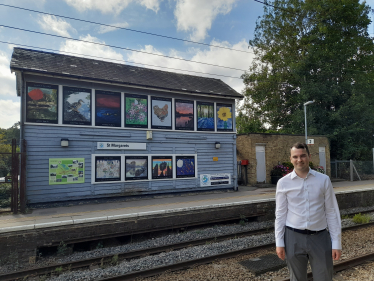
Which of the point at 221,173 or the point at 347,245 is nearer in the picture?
the point at 347,245

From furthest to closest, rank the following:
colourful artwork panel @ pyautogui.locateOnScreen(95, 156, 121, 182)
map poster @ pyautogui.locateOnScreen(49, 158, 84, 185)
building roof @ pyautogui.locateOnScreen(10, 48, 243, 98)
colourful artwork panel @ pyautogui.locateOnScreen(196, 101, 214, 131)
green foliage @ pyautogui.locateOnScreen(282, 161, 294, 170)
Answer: green foliage @ pyautogui.locateOnScreen(282, 161, 294, 170) < colourful artwork panel @ pyautogui.locateOnScreen(196, 101, 214, 131) < colourful artwork panel @ pyautogui.locateOnScreen(95, 156, 121, 182) < building roof @ pyautogui.locateOnScreen(10, 48, 243, 98) < map poster @ pyautogui.locateOnScreen(49, 158, 84, 185)

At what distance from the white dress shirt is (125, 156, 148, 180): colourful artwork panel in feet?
32.4

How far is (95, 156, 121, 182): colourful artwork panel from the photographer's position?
11.7 metres

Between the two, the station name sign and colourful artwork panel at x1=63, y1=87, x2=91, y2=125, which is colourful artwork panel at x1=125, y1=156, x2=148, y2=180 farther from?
colourful artwork panel at x1=63, y1=87, x2=91, y2=125

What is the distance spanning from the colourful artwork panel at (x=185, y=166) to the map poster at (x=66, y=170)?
4.52 metres

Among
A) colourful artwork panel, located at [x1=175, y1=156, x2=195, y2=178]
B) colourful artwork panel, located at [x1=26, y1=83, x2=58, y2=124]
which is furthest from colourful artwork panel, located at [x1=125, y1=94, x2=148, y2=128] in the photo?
colourful artwork panel, located at [x1=26, y1=83, x2=58, y2=124]

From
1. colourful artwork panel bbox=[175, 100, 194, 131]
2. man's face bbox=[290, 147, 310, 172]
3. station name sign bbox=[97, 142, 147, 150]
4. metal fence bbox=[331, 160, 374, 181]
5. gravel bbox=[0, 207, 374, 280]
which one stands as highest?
colourful artwork panel bbox=[175, 100, 194, 131]

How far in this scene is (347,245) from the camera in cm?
718

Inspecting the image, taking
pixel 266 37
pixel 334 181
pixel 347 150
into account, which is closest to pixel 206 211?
pixel 334 181

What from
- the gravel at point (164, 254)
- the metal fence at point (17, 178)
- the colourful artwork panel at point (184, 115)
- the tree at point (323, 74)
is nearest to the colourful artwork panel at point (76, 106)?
the metal fence at point (17, 178)

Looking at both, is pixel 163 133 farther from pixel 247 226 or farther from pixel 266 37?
pixel 266 37

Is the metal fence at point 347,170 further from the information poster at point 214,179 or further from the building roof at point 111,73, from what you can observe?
the building roof at point 111,73

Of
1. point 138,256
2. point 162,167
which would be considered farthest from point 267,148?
point 138,256

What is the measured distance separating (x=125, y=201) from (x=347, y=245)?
832 centimetres
